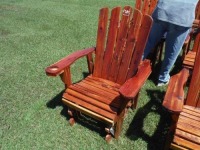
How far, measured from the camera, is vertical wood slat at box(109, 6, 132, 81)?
2.73 metres

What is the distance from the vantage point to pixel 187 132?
2.07 metres

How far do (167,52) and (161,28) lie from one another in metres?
0.41

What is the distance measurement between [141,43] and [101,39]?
571 millimetres

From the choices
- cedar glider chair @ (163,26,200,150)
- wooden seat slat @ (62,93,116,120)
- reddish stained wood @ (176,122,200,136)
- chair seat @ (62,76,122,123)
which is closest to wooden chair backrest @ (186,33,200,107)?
cedar glider chair @ (163,26,200,150)

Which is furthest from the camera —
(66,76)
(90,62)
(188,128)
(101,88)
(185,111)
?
(90,62)

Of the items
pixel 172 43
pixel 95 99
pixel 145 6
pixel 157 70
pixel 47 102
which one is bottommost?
pixel 47 102

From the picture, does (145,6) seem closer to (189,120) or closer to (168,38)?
(168,38)

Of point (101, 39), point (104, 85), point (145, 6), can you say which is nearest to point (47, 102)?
point (104, 85)

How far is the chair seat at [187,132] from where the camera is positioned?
1988mm

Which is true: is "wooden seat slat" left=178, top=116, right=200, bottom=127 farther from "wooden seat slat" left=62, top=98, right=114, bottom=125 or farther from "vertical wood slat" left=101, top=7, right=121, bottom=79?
"vertical wood slat" left=101, top=7, right=121, bottom=79

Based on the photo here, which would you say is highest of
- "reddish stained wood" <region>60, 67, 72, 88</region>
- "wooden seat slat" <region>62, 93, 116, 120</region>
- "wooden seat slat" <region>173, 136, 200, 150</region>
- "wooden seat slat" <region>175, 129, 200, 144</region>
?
"reddish stained wood" <region>60, 67, 72, 88</region>

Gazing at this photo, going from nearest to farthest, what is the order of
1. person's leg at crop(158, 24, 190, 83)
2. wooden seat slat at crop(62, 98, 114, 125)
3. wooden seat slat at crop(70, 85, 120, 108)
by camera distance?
wooden seat slat at crop(62, 98, 114, 125) < wooden seat slat at crop(70, 85, 120, 108) < person's leg at crop(158, 24, 190, 83)

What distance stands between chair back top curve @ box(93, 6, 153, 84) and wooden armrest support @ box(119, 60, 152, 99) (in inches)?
4.6

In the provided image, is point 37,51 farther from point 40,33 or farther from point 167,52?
point 167,52
